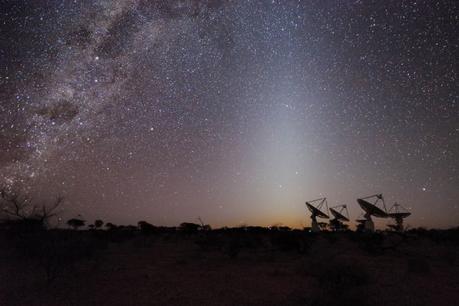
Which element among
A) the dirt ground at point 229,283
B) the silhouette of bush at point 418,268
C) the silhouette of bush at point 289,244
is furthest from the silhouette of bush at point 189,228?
the silhouette of bush at point 418,268

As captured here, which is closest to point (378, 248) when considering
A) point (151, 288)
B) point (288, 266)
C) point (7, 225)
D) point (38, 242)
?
point (288, 266)

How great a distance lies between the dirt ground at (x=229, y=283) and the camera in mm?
13867

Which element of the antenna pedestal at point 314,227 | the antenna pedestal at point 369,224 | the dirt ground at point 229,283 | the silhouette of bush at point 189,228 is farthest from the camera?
the silhouette of bush at point 189,228

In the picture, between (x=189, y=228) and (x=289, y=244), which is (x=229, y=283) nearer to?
(x=289, y=244)

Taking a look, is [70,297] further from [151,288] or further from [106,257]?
[106,257]

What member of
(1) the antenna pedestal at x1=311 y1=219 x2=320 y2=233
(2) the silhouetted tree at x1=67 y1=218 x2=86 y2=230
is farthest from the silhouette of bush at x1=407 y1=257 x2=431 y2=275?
(2) the silhouetted tree at x1=67 y1=218 x2=86 y2=230

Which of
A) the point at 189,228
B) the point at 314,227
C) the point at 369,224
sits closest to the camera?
the point at 369,224

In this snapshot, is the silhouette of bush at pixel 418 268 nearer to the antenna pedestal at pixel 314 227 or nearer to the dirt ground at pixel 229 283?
the dirt ground at pixel 229 283

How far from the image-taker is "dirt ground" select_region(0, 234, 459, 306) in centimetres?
1387

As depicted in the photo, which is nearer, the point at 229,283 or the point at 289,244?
the point at 229,283

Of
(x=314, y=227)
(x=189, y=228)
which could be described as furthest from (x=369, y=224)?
(x=189, y=228)

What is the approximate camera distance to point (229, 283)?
16.7 meters

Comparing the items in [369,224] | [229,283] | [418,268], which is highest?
[369,224]

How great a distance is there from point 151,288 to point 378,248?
1905 centimetres
